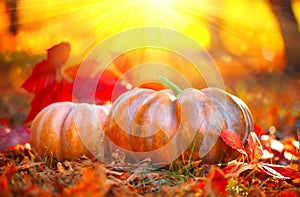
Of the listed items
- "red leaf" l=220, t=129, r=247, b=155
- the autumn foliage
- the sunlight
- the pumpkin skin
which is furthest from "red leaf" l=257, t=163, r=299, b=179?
the sunlight

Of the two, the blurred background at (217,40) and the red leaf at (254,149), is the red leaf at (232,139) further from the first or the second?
the blurred background at (217,40)

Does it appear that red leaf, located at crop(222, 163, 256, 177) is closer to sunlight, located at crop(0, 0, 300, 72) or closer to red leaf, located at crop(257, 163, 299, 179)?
red leaf, located at crop(257, 163, 299, 179)

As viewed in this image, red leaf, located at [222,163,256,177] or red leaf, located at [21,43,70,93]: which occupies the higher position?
red leaf, located at [21,43,70,93]

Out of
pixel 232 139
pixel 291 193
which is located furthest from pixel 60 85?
pixel 291 193

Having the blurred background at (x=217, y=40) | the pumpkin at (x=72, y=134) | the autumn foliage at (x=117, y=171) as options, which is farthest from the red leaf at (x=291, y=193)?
the blurred background at (x=217, y=40)

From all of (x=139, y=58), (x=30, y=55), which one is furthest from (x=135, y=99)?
(x=30, y=55)
